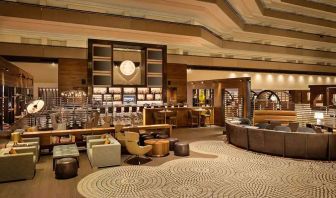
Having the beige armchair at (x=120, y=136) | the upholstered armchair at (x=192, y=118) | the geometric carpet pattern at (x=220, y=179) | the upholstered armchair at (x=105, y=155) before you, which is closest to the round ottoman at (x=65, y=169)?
the geometric carpet pattern at (x=220, y=179)

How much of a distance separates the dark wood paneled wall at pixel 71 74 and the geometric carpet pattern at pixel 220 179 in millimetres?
7315

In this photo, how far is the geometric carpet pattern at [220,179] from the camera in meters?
4.78

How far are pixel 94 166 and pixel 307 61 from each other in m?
17.8

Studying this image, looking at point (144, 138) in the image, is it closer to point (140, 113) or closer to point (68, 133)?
point (68, 133)

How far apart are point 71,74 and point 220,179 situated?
9.53m

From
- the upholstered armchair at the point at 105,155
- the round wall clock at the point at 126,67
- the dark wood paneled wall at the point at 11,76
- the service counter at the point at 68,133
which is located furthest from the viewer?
the round wall clock at the point at 126,67

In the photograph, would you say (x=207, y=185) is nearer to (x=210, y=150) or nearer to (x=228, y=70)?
A: (x=210, y=150)

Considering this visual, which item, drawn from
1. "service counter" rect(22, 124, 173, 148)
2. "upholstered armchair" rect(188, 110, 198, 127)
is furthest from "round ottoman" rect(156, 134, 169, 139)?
"upholstered armchair" rect(188, 110, 198, 127)

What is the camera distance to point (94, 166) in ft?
21.2

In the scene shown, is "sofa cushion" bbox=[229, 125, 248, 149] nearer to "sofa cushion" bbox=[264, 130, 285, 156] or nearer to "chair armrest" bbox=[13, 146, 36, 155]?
"sofa cushion" bbox=[264, 130, 285, 156]

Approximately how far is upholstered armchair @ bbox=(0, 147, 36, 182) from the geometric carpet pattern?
1.25 metres

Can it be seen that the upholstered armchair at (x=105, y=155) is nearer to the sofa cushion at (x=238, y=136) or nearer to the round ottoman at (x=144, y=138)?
the round ottoman at (x=144, y=138)

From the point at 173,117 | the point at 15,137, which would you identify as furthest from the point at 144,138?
the point at 173,117

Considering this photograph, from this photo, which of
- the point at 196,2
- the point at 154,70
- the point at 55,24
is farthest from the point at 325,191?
the point at 55,24
